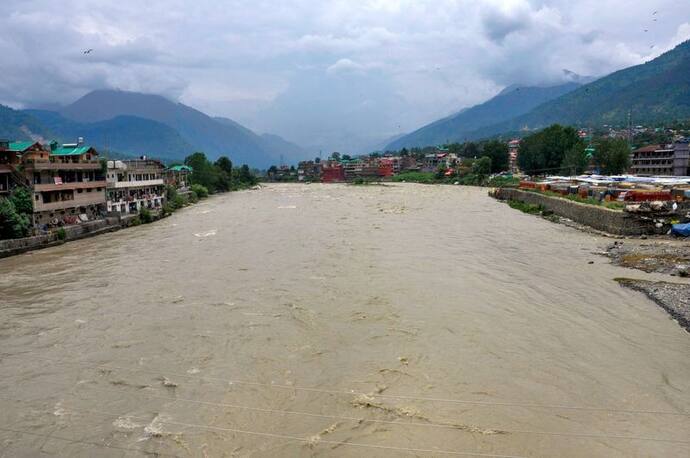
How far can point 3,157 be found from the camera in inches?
888

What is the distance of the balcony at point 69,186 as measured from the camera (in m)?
23.5

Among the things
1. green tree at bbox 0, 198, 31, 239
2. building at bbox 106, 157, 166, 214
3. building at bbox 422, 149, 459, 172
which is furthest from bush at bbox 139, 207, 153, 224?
building at bbox 422, 149, 459, 172

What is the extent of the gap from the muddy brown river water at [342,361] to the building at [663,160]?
37.4 metres

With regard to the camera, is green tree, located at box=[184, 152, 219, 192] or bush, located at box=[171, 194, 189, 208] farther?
green tree, located at box=[184, 152, 219, 192]

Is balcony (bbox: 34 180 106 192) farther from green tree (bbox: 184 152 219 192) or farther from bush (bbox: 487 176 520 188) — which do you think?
bush (bbox: 487 176 520 188)

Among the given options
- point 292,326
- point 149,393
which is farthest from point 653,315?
point 149,393

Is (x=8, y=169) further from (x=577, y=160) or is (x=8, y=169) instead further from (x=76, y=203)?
(x=577, y=160)

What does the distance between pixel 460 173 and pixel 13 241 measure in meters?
69.0

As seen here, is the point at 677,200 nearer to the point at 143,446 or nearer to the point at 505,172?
the point at 143,446

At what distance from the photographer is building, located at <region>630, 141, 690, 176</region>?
45625 millimetres

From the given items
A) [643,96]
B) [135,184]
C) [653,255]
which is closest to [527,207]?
[653,255]

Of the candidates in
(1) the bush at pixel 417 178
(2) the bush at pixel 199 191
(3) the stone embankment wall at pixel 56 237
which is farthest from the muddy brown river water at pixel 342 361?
(1) the bush at pixel 417 178

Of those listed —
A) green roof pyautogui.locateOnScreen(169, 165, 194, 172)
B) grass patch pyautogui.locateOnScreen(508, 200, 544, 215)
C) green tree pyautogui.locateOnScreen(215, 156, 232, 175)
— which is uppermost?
green tree pyautogui.locateOnScreen(215, 156, 232, 175)

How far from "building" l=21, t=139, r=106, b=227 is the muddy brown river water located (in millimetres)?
8819
